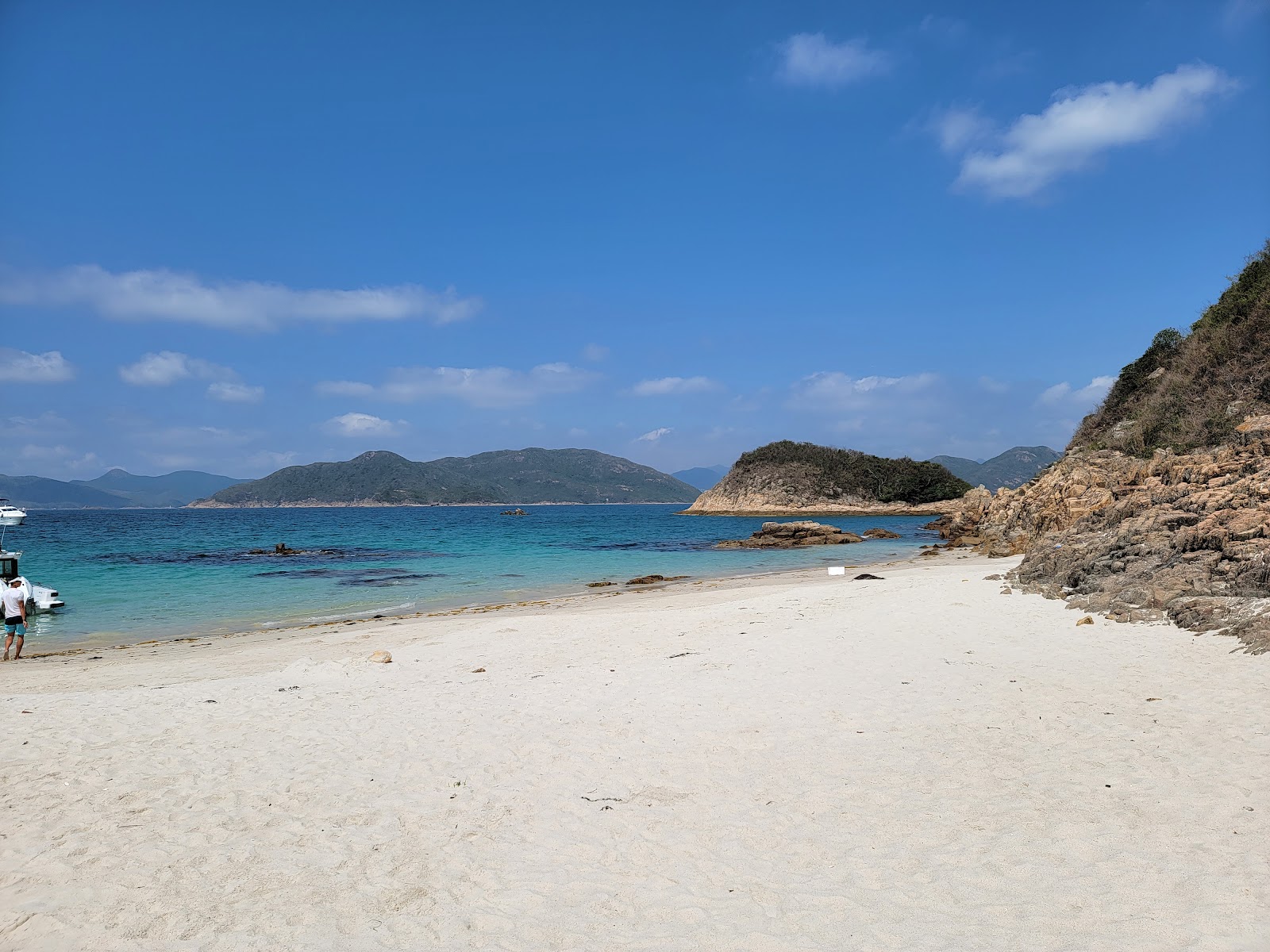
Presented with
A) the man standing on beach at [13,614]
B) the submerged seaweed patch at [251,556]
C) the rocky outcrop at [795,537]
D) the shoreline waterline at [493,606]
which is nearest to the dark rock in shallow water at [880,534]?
the rocky outcrop at [795,537]

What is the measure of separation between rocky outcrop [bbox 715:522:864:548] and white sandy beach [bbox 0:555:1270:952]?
36543 millimetres

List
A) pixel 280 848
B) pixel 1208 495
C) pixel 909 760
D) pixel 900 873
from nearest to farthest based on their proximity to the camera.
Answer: pixel 900 873, pixel 280 848, pixel 909 760, pixel 1208 495

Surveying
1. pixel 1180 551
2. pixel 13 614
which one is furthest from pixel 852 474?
pixel 13 614

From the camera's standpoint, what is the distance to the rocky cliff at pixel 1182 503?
11039 mm

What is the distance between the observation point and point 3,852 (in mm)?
4867

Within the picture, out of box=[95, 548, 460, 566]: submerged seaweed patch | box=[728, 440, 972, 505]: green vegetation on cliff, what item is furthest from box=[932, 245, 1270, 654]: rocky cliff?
box=[728, 440, 972, 505]: green vegetation on cliff

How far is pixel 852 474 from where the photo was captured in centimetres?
11831

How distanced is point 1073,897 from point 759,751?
2.91 metres

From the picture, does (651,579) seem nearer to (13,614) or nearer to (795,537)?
(13,614)

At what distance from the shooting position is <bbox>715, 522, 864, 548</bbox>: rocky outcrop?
4700 centimetres

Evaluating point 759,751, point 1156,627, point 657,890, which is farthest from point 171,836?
point 1156,627

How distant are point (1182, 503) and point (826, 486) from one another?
341ft

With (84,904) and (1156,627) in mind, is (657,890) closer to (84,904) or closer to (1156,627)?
(84,904)

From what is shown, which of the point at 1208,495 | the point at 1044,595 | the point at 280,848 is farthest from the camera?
the point at 1044,595
